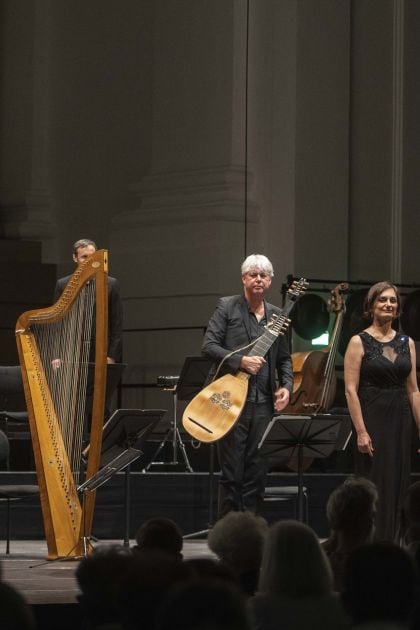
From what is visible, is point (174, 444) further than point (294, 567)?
Yes

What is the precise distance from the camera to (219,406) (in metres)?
7.24

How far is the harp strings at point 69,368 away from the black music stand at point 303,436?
1.00 metres

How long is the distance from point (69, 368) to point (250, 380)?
1097 millimetres

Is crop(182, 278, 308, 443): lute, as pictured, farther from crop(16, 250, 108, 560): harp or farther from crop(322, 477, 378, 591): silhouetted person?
crop(322, 477, 378, 591): silhouetted person

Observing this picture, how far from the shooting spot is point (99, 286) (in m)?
6.43

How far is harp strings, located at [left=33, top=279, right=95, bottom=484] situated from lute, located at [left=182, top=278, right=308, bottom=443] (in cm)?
66

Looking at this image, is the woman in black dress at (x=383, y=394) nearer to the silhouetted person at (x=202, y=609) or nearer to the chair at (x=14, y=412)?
the chair at (x=14, y=412)

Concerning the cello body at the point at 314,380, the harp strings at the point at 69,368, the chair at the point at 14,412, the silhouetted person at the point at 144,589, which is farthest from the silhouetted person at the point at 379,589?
the cello body at the point at 314,380

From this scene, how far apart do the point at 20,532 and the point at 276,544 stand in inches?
213

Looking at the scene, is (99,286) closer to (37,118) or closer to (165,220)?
(165,220)

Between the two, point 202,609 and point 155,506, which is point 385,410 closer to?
point 155,506

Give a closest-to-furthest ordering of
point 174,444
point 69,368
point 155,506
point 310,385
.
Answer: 1. point 69,368
2. point 155,506
3. point 310,385
4. point 174,444

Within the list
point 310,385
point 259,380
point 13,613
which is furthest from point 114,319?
point 13,613

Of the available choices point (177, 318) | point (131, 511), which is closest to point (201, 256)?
point (177, 318)
